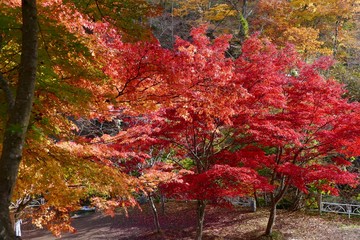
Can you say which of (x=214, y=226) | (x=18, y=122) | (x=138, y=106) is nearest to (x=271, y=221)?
(x=214, y=226)

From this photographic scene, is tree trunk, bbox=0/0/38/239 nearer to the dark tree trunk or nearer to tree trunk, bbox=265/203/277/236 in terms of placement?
tree trunk, bbox=265/203/277/236

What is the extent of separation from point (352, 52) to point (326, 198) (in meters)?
11.9

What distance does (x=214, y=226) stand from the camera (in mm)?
11469

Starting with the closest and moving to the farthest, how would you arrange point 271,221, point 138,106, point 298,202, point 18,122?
point 18,122 < point 138,106 < point 271,221 < point 298,202

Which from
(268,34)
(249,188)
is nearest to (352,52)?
(268,34)

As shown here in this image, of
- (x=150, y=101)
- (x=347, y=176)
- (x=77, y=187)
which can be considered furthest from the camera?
(x=347, y=176)

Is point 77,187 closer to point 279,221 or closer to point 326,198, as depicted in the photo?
point 279,221

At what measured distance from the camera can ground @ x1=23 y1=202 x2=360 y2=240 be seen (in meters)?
9.93

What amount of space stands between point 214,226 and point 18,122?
9.66m

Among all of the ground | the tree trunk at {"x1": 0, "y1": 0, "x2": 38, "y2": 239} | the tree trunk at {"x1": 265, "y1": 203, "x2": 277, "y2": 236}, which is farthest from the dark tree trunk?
the tree trunk at {"x1": 0, "y1": 0, "x2": 38, "y2": 239}

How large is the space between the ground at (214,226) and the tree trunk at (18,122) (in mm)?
8316

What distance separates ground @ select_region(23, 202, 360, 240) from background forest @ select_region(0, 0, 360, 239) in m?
0.97

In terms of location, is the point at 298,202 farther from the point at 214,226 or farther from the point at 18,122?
the point at 18,122

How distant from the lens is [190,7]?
22938mm
